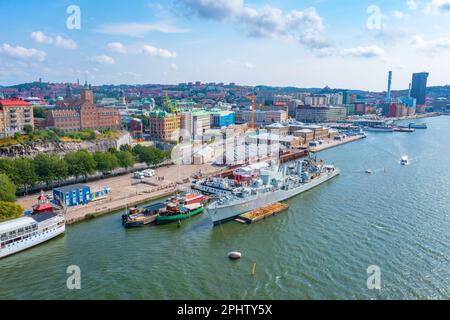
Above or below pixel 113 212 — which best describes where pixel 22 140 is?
above

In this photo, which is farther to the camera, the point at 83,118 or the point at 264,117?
the point at 264,117

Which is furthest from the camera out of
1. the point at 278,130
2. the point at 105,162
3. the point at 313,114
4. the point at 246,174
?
the point at 313,114

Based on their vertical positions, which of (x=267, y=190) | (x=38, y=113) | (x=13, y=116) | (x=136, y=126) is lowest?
(x=267, y=190)

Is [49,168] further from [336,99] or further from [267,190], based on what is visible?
[336,99]

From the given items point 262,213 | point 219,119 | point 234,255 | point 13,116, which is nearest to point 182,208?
point 262,213

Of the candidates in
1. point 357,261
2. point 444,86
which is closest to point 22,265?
point 357,261

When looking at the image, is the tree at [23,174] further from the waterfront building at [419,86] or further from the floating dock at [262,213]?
→ the waterfront building at [419,86]
